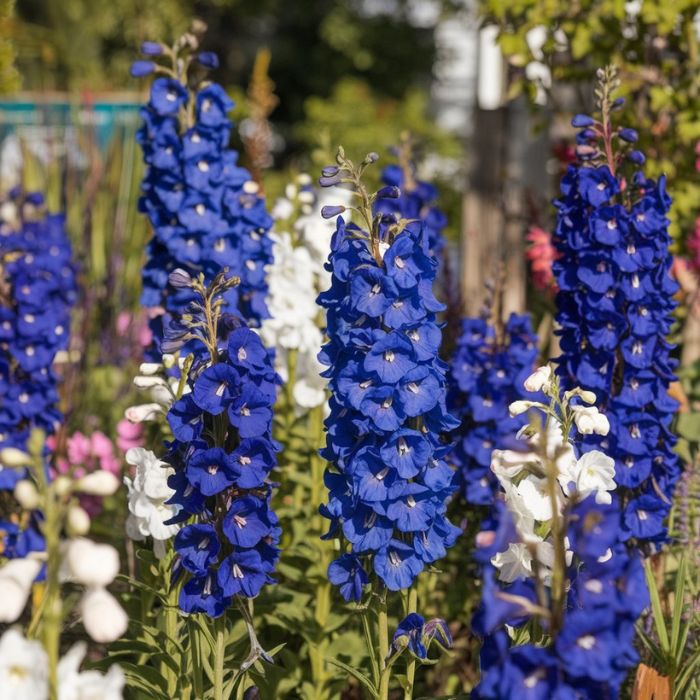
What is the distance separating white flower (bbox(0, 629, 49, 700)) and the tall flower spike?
32.2 inches

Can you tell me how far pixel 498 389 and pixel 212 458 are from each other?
1.21m

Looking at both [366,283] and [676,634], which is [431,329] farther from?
[676,634]

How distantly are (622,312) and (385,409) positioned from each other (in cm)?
93

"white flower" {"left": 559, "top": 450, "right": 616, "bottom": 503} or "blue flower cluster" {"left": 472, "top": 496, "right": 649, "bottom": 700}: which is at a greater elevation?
"white flower" {"left": 559, "top": 450, "right": 616, "bottom": 503}

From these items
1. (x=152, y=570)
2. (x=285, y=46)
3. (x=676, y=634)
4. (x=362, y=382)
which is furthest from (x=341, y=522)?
(x=285, y=46)

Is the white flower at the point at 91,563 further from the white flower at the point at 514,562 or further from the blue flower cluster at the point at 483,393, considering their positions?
the blue flower cluster at the point at 483,393

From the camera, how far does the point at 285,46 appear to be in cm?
1517

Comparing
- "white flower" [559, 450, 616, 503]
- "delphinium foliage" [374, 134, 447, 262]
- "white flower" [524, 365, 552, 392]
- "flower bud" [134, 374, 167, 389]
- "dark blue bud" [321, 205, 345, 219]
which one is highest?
"delphinium foliage" [374, 134, 447, 262]

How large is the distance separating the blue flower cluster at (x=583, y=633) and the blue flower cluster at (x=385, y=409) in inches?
20.8

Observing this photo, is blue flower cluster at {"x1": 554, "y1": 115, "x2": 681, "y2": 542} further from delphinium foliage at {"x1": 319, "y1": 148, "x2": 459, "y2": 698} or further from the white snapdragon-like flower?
the white snapdragon-like flower

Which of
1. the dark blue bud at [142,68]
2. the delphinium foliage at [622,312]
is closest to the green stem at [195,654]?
the delphinium foliage at [622,312]

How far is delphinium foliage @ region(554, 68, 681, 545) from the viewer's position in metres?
2.81

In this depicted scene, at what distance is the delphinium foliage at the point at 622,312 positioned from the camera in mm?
2807

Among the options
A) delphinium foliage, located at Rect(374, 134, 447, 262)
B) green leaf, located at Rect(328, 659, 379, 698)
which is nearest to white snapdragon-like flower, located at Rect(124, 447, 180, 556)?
green leaf, located at Rect(328, 659, 379, 698)
